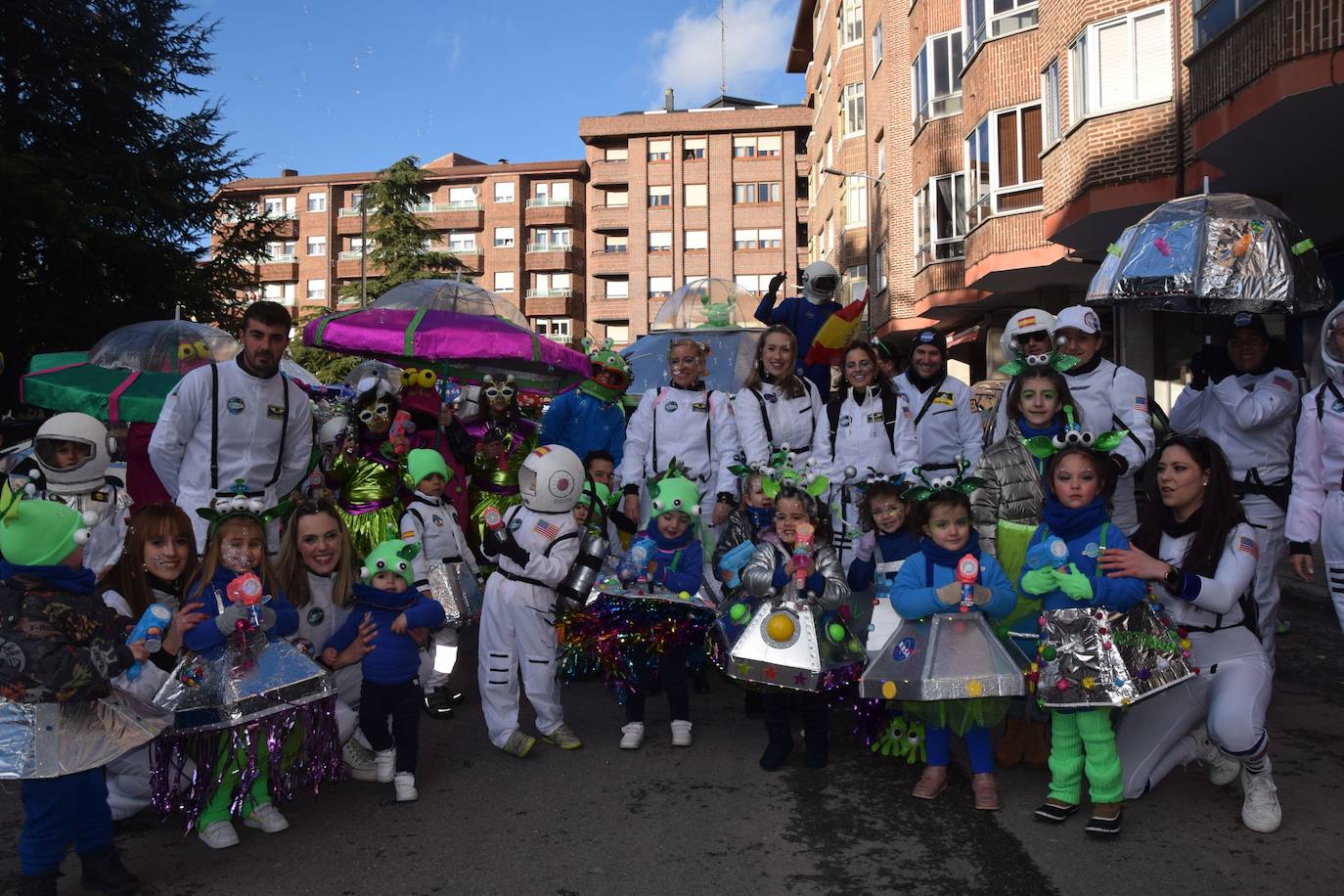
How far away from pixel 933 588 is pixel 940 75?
923 inches

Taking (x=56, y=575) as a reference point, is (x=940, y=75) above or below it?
above

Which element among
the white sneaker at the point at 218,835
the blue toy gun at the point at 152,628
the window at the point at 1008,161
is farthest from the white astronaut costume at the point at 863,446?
the window at the point at 1008,161

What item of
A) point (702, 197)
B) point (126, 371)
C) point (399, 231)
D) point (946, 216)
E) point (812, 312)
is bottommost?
point (126, 371)

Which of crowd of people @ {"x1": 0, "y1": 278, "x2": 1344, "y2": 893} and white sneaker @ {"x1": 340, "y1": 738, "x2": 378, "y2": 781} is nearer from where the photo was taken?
crowd of people @ {"x1": 0, "y1": 278, "x2": 1344, "y2": 893}

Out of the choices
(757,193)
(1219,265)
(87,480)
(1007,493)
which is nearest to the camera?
(1007,493)

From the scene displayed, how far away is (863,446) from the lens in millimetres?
6309

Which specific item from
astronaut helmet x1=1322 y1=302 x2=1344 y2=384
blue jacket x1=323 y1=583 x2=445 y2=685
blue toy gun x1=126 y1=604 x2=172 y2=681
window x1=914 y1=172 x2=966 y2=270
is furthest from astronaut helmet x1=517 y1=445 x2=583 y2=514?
window x1=914 y1=172 x2=966 y2=270

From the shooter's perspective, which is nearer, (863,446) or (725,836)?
(725,836)

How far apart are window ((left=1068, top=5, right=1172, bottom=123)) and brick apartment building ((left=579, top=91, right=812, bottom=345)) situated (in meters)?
38.3

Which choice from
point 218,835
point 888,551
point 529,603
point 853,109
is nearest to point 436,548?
point 529,603

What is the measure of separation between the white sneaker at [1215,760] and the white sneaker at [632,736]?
2686 millimetres

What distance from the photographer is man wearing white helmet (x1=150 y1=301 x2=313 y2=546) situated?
571 centimetres

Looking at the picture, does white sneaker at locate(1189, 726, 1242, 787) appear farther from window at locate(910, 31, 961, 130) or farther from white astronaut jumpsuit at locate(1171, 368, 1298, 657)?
window at locate(910, 31, 961, 130)

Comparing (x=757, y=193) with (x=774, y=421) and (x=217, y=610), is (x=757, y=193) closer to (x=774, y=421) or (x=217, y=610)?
(x=774, y=421)
